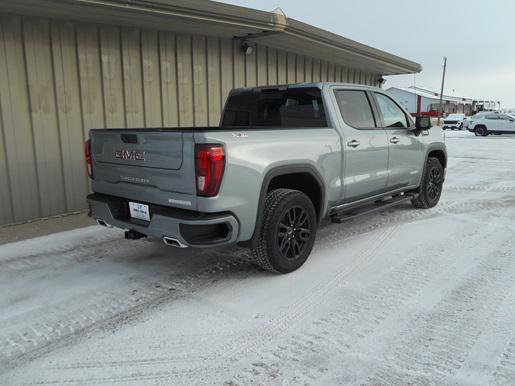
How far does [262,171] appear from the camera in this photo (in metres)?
3.94

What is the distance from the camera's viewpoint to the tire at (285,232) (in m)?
4.10

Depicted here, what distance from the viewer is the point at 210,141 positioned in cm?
350

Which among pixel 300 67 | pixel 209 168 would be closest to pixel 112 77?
pixel 209 168

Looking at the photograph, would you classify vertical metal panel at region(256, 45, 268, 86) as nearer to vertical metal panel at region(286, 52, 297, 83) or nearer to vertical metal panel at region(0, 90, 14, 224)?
vertical metal panel at region(286, 52, 297, 83)

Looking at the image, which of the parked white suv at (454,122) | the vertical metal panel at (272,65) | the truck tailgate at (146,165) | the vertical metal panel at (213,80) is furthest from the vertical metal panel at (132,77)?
the parked white suv at (454,122)

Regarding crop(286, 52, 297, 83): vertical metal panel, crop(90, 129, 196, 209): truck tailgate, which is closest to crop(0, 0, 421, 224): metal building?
crop(286, 52, 297, 83): vertical metal panel

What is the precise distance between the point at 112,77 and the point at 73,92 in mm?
698

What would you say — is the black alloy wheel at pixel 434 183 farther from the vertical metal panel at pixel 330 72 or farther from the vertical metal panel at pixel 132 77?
the vertical metal panel at pixel 330 72

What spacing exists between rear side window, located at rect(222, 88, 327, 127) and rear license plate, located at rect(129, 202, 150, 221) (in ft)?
6.79

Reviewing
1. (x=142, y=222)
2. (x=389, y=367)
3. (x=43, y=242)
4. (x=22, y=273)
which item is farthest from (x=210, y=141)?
(x=43, y=242)

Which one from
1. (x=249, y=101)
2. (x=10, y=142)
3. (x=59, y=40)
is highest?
(x=59, y=40)

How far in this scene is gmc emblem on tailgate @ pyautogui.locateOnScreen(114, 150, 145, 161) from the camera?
3.93 m

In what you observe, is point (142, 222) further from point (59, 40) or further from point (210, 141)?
point (59, 40)

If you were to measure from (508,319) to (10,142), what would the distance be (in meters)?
6.11
